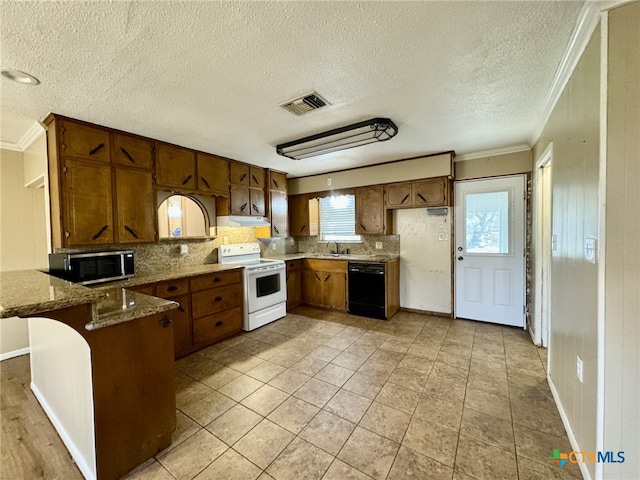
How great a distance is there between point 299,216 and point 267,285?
184 centimetres

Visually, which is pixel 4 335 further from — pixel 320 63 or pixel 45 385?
pixel 320 63

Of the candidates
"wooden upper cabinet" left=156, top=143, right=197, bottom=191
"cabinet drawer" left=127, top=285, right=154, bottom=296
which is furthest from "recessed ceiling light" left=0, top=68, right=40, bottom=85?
"cabinet drawer" left=127, top=285, right=154, bottom=296

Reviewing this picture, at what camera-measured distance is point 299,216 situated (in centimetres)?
535

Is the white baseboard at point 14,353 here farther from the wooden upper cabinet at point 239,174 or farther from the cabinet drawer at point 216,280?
the wooden upper cabinet at point 239,174

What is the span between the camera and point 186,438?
1.78 m

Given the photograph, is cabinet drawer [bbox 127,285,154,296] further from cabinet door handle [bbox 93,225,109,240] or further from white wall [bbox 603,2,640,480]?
white wall [bbox 603,2,640,480]

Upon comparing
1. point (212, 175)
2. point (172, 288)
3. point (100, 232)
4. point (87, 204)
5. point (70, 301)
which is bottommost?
point (172, 288)

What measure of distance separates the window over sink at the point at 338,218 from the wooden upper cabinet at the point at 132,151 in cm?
304

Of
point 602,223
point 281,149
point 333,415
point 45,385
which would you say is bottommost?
point 333,415

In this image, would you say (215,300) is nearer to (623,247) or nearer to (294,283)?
(294,283)

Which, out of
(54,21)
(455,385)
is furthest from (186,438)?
(54,21)

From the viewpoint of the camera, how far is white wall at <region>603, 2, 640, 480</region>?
46.3 inches

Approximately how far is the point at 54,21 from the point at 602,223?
2.88 meters

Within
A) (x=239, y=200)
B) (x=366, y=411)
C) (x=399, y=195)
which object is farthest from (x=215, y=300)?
(x=399, y=195)
